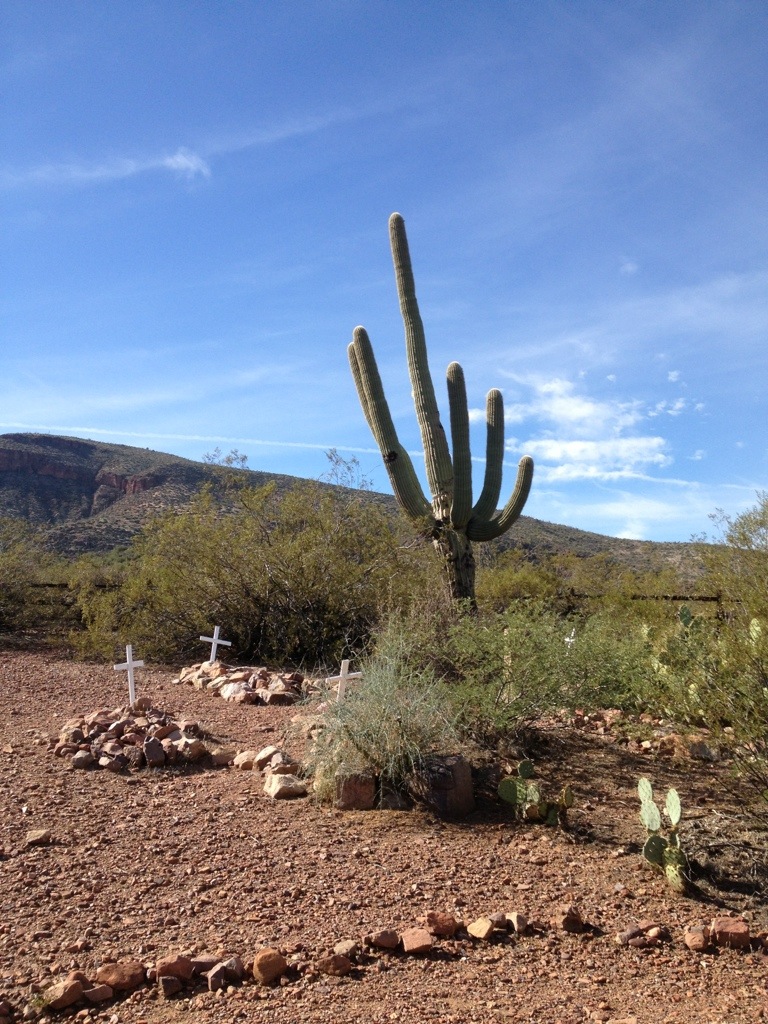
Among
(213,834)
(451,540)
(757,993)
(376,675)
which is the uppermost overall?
(451,540)

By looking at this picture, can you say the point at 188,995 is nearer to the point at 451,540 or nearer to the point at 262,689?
the point at 262,689

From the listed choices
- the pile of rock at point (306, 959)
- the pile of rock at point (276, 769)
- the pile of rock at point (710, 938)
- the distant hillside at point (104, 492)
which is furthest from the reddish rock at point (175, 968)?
the distant hillside at point (104, 492)

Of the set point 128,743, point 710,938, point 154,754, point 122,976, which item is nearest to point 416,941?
point 122,976

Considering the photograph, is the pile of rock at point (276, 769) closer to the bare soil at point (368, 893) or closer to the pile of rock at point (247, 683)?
the bare soil at point (368, 893)

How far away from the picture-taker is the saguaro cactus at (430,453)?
48.0ft

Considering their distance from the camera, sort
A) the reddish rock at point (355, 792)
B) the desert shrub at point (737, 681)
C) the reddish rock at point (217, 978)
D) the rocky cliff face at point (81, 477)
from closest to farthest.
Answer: the reddish rock at point (217, 978) < the desert shrub at point (737, 681) < the reddish rock at point (355, 792) < the rocky cliff face at point (81, 477)

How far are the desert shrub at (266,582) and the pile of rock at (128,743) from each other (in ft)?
18.5

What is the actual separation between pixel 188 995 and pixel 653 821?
2.78m

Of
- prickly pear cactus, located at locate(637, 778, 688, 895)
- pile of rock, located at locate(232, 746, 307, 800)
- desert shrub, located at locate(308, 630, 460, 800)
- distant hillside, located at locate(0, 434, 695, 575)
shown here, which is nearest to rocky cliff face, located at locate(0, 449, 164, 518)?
distant hillside, located at locate(0, 434, 695, 575)

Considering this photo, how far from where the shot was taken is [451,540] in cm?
1452

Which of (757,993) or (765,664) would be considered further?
(765,664)

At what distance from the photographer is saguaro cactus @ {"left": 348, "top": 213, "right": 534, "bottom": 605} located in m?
14.6

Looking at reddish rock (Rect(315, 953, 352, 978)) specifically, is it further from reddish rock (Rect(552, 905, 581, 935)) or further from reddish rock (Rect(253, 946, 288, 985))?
reddish rock (Rect(552, 905, 581, 935))

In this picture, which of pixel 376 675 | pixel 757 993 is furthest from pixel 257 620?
pixel 757 993
